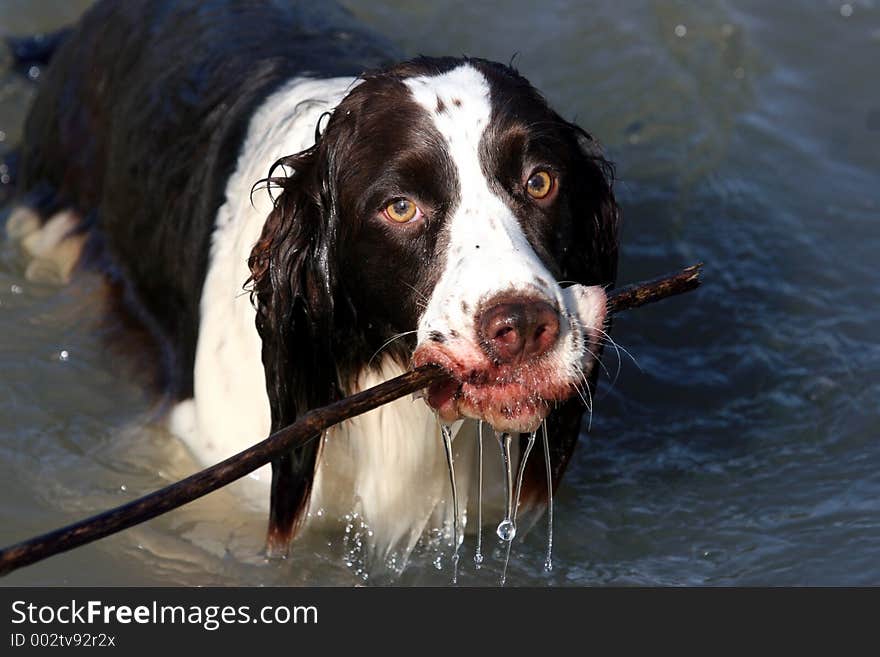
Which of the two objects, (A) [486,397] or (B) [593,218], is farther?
(B) [593,218]

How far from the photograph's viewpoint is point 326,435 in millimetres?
4086

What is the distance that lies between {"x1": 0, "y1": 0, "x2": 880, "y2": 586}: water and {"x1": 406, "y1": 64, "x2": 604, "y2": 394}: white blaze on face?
3.88 ft

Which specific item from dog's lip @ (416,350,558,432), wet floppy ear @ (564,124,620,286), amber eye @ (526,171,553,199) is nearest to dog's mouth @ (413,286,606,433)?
dog's lip @ (416,350,558,432)

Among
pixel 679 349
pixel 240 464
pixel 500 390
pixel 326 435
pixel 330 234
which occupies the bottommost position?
pixel 240 464

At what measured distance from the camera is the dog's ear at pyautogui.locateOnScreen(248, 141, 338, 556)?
12.4 feet

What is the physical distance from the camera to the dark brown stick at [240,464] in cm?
283

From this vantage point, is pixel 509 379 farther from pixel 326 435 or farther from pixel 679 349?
pixel 679 349

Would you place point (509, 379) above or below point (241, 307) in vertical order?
below

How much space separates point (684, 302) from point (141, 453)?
216 centimetres

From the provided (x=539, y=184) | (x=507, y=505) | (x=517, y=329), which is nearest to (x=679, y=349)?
(x=507, y=505)

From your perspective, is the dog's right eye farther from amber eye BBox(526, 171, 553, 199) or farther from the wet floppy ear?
the wet floppy ear

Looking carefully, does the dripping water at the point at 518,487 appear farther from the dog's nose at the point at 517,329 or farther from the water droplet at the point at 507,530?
the dog's nose at the point at 517,329

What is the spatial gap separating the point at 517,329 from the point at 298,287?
86 cm

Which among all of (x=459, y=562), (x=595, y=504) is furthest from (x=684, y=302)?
(x=459, y=562)
